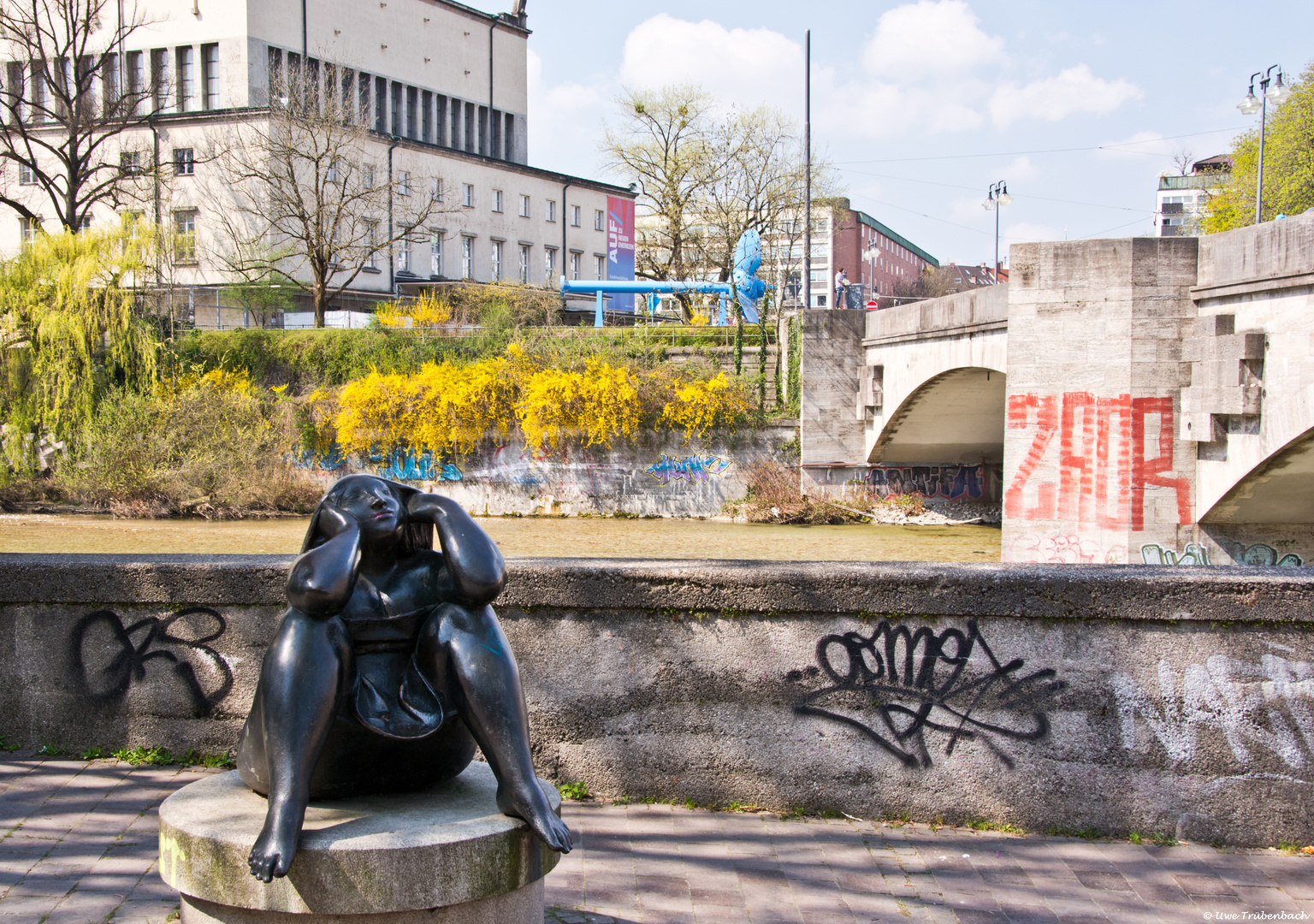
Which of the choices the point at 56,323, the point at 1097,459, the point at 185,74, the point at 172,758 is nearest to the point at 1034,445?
the point at 1097,459

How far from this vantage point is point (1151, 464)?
43.3ft

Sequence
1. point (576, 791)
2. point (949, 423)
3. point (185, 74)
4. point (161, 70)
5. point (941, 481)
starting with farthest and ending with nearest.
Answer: point (161, 70), point (185, 74), point (941, 481), point (949, 423), point (576, 791)

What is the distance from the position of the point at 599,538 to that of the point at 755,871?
18537mm

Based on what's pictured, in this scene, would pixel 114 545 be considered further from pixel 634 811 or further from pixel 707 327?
pixel 634 811

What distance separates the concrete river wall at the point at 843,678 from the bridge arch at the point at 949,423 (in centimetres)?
1408

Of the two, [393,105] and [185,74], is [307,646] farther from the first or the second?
[393,105]

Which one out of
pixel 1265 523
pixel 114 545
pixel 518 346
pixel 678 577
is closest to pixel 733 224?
pixel 518 346

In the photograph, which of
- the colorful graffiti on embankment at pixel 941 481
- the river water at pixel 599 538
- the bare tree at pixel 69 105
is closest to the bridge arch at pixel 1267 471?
the river water at pixel 599 538

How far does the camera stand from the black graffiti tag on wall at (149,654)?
15.6ft

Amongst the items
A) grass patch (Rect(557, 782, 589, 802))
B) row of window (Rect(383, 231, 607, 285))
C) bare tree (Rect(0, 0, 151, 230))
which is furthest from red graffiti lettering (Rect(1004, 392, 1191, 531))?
row of window (Rect(383, 231, 607, 285))

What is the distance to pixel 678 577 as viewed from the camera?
455 centimetres

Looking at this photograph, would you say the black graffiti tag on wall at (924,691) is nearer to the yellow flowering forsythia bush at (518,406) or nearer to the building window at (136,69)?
the yellow flowering forsythia bush at (518,406)

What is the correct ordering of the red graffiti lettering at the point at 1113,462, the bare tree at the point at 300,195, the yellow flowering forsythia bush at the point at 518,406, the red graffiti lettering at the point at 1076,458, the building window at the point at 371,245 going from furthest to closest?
the building window at the point at 371,245
the bare tree at the point at 300,195
the yellow flowering forsythia bush at the point at 518,406
the red graffiti lettering at the point at 1076,458
the red graffiti lettering at the point at 1113,462

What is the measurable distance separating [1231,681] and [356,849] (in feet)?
11.0
